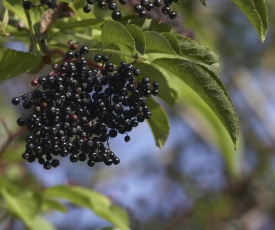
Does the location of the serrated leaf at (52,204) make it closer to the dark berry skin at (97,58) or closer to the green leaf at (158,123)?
the green leaf at (158,123)

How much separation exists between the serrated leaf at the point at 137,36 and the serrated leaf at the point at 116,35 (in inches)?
0.7

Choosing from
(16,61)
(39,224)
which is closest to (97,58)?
(16,61)

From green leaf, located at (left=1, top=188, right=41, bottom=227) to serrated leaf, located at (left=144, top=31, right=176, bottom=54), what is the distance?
1.06m

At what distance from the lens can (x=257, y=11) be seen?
1.92 metres

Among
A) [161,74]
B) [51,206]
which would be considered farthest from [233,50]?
[161,74]

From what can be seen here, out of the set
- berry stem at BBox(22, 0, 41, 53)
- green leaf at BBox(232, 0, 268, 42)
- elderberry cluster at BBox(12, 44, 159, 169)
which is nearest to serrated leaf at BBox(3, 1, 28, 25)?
berry stem at BBox(22, 0, 41, 53)

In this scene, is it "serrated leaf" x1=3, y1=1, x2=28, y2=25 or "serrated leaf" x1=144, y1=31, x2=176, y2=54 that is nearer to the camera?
"serrated leaf" x1=144, y1=31, x2=176, y2=54

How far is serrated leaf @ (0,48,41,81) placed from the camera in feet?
6.56

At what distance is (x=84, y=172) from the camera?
5809 millimetres

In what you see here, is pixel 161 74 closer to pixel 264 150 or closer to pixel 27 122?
A: pixel 27 122

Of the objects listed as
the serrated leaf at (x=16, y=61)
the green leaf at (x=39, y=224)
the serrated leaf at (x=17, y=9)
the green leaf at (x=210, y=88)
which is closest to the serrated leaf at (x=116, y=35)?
the green leaf at (x=210, y=88)

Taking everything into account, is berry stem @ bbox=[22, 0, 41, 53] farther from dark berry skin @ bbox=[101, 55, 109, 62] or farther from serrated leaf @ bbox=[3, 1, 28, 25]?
dark berry skin @ bbox=[101, 55, 109, 62]

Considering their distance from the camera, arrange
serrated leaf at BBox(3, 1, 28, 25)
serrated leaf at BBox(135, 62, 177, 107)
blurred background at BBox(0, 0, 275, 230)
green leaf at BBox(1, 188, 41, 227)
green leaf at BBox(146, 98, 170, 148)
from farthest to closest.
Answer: blurred background at BBox(0, 0, 275, 230) → green leaf at BBox(1, 188, 41, 227) → serrated leaf at BBox(3, 1, 28, 25) → green leaf at BBox(146, 98, 170, 148) → serrated leaf at BBox(135, 62, 177, 107)

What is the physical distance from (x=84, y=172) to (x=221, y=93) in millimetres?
4047
